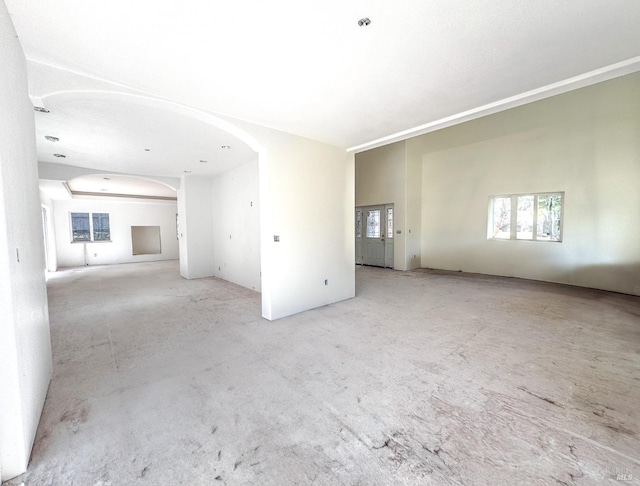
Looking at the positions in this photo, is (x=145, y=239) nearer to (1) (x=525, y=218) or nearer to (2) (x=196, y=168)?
(2) (x=196, y=168)

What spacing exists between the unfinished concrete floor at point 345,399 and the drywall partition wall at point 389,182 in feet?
13.8

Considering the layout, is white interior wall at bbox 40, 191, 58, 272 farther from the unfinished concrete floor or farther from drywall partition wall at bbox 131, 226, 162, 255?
the unfinished concrete floor

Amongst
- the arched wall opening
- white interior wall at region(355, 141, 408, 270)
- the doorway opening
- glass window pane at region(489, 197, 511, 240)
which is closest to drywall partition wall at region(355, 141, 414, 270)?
white interior wall at region(355, 141, 408, 270)

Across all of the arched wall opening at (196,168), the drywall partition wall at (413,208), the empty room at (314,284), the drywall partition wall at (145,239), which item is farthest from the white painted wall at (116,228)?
the drywall partition wall at (413,208)

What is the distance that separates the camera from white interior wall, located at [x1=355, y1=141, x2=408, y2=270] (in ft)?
27.0

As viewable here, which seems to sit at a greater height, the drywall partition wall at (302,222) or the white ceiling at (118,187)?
the white ceiling at (118,187)

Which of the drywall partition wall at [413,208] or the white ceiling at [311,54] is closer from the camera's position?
the white ceiling at [311,54]

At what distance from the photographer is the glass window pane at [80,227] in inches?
403

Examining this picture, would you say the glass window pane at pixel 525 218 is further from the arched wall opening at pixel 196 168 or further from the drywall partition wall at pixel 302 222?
the arched wall opening at pixel 196 168

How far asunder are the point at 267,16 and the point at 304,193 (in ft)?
8.54

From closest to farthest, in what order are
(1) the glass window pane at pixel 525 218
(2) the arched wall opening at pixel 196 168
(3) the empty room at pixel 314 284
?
1. (3) the empty room at pixel 314 284
2. (2) the arched wall opening at pixel 196 168
3. (1) the glass window pane at pixel 525 218

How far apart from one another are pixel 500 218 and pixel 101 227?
14.0m

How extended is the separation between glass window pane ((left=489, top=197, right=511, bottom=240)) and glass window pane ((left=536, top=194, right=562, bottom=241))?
646mm

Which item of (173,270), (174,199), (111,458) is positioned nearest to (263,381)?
(111,458)
